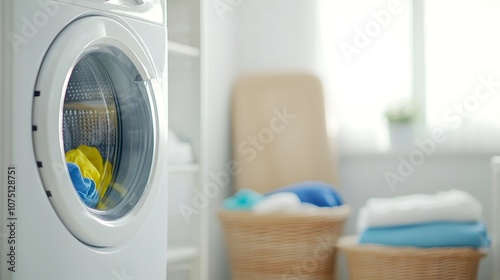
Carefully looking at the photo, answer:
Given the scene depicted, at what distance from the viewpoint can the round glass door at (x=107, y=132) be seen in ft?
5.04

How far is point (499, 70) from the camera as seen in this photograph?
9.17 ft

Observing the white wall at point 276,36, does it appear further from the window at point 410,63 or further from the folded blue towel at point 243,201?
the folded blue towel at point 243,201

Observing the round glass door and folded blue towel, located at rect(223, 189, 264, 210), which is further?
folded blue towel, located at rect(223, 189, 264, 210)

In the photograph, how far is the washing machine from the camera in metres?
1.31

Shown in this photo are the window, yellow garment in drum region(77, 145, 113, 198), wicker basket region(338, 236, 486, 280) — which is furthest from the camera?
the window

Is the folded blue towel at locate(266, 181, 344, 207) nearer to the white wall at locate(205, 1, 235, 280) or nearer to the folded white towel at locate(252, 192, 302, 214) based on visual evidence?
the folded white towel at locate(252, 192, 302, 214)

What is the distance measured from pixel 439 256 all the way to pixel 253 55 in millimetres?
1357

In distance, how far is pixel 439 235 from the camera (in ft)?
7.33

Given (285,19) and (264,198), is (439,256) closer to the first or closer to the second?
(264,198)

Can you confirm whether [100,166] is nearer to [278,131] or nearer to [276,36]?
[278,131]

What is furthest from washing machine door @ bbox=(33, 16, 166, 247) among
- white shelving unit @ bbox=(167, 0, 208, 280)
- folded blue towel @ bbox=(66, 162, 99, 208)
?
white shelving unit @ bbox=(167, 0, 208, 280)

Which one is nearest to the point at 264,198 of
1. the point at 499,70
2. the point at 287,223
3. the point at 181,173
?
the point at 287,223

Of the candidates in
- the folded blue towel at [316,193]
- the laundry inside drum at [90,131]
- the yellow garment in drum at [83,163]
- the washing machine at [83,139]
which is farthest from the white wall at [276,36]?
the yellow garment in drum at [83,163]

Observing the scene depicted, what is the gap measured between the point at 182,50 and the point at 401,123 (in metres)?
1.06
